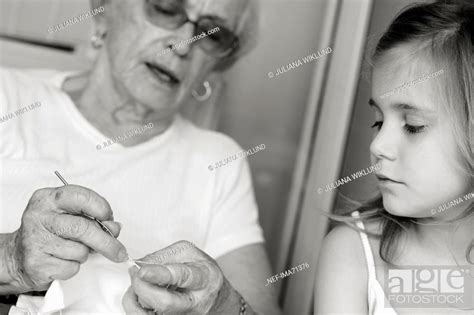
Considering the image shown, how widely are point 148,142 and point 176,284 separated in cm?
64

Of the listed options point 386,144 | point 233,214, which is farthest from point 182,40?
point 386,144

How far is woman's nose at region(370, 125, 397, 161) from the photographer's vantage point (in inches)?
43.9

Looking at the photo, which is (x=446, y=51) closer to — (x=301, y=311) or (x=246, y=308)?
(x=246, y=308)

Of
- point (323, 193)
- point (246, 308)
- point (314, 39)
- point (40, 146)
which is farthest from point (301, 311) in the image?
point (314, 39)

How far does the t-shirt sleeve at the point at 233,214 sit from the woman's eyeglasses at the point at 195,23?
0.31m

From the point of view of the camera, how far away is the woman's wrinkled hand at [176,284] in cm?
104

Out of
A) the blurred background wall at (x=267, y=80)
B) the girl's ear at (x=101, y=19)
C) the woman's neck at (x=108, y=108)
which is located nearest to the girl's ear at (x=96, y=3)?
the girl's ear at (x=101, y=19)

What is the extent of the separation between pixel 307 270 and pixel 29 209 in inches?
37.7

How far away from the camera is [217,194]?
5.32 feet

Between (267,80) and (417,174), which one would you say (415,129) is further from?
(267,80)

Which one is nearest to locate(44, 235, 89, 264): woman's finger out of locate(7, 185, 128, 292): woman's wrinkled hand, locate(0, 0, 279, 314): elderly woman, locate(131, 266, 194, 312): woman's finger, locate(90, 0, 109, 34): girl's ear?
locate(7, 185, 128, 292): woman's wrinkled hand

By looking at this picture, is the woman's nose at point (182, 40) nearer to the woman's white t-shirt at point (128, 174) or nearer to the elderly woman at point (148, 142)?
the elderly woman at point (148, 142)

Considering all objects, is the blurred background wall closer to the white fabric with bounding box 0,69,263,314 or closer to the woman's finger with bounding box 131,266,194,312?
the white fabric with bounding box 0,69,263,314

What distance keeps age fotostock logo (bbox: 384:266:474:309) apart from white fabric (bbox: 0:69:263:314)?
1.44 ft
